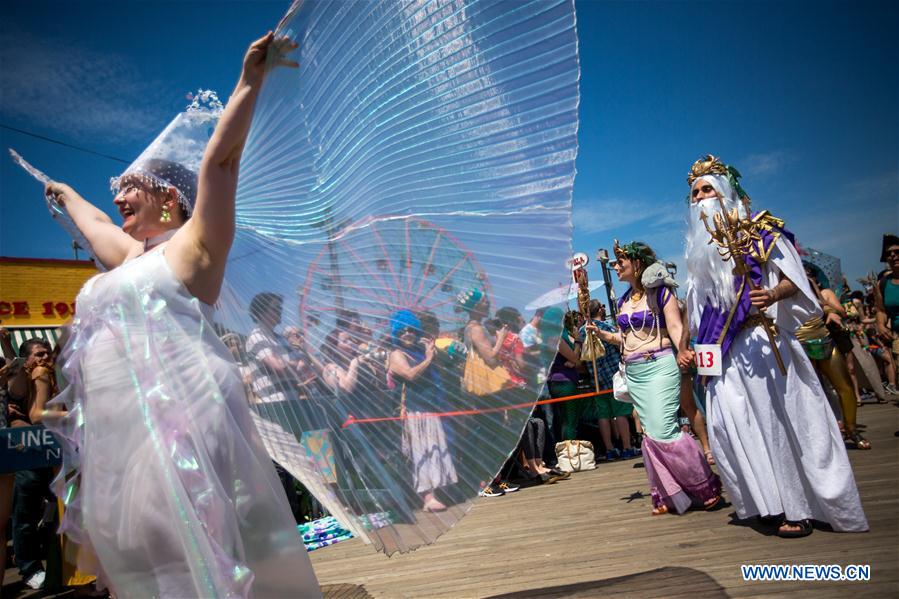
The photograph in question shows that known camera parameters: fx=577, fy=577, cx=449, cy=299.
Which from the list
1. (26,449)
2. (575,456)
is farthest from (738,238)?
(26,449)

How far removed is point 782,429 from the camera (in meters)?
3.16

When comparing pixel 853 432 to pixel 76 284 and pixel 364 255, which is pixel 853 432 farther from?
pixel 76 284

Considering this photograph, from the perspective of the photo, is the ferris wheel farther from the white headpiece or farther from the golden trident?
the golden trident

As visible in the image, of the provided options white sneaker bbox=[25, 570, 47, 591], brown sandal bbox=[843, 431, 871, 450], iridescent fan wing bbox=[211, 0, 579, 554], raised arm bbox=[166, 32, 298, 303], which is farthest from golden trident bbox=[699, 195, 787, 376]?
white sneaker bbox=[25, 570, 47, 591]

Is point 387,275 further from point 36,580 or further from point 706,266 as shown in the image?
point 36,580

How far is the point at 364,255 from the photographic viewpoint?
6.88 ft

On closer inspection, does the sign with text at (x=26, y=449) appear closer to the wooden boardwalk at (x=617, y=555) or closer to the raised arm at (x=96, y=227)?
the wooden boardwalk at (x=617, y=555)

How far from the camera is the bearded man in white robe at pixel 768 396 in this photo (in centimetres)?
299

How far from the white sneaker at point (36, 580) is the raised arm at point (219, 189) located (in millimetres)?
4340

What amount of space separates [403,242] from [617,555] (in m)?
2.12

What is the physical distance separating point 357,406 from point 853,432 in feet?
17.3

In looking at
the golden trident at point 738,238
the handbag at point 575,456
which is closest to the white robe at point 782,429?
the golden trident at point 738,238

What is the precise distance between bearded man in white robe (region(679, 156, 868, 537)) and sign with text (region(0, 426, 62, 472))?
4.08 m

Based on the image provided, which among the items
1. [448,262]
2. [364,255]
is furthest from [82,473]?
[448,262]
